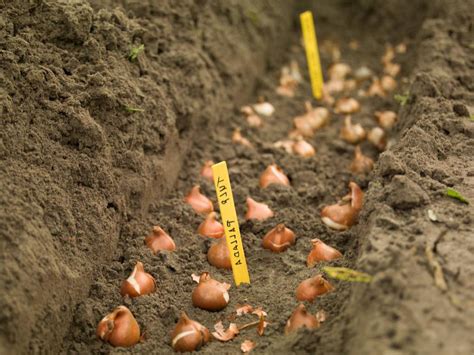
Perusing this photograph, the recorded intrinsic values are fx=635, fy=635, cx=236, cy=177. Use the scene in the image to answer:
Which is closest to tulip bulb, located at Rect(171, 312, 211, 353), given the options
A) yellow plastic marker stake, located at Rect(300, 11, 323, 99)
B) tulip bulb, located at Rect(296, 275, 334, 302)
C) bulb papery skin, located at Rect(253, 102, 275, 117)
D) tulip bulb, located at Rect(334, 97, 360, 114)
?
tulip bulb, located at Rect(296, 275, 334, 302)

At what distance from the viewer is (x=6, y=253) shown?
2203mm

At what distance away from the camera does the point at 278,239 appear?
2.91m

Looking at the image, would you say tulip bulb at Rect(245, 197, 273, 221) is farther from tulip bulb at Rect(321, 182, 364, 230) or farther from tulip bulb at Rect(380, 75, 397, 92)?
tulip bulb at Rect(380, 75, 397, 92)

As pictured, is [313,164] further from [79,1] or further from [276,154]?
[79,1]

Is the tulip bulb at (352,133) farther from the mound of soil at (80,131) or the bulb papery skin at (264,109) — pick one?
the mound of soil at (80,131)

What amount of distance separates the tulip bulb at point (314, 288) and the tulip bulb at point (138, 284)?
623mm

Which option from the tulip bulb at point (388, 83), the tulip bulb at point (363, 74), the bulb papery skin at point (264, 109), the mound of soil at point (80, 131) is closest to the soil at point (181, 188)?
the mound of soil at point (80, 131)

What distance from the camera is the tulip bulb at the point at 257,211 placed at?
313 cm

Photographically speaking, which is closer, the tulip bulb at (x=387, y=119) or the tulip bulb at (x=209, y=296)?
the tulip bulb at (x=209, y=296)

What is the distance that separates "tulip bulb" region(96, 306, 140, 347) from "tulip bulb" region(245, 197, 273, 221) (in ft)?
3.06

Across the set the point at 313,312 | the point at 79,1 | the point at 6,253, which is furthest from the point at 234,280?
the point at 79,1

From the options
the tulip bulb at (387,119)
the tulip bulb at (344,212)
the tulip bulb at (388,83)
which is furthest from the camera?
the tulip bulb at (388,83)

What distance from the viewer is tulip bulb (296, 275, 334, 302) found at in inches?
98.3

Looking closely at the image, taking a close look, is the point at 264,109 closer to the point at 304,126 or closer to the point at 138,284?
the point at 304,126
